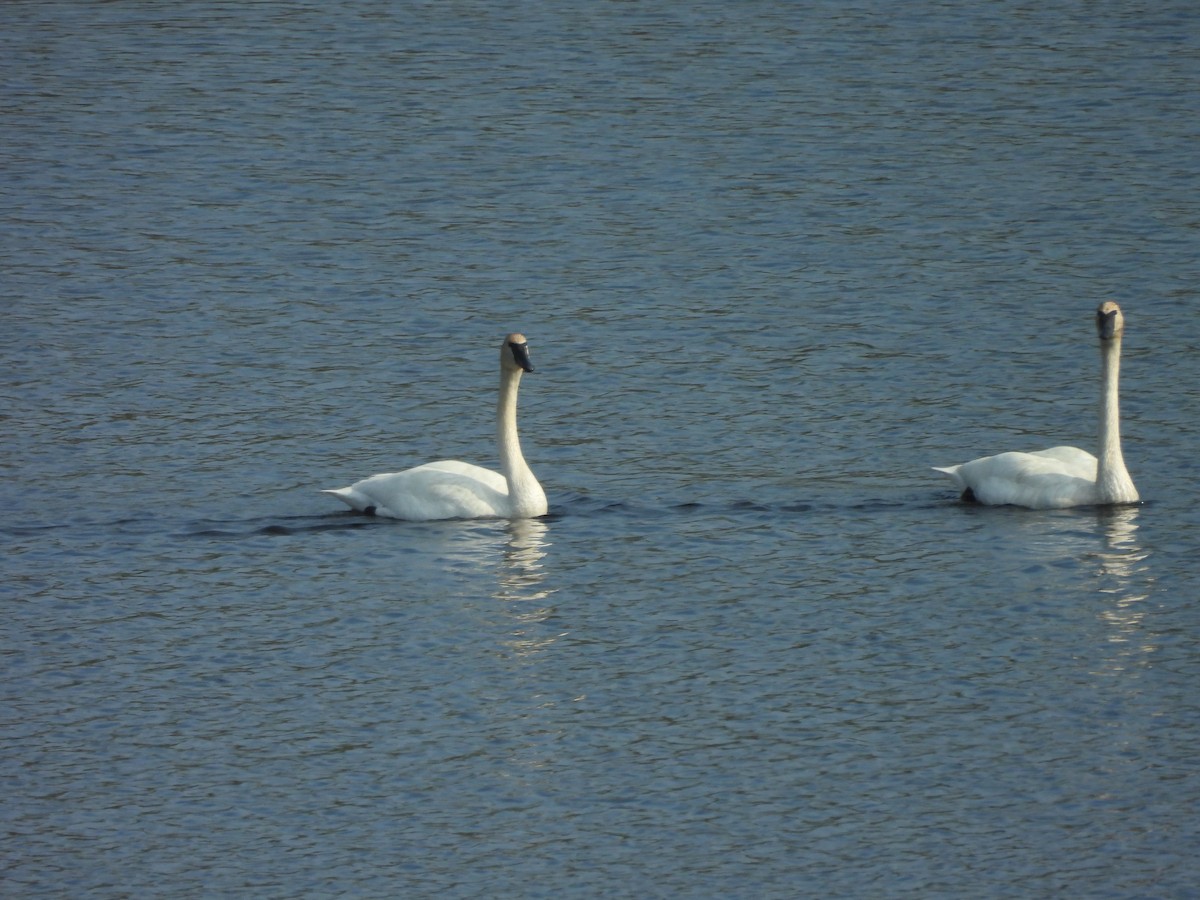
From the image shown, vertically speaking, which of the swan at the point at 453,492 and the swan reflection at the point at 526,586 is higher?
the swan at the point at 453,492

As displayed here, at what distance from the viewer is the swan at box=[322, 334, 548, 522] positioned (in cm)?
1372

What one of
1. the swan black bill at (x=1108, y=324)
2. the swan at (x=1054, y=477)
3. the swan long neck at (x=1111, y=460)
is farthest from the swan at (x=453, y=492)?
the swan black bill at (x=1108, y=324)

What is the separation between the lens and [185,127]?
903 inches

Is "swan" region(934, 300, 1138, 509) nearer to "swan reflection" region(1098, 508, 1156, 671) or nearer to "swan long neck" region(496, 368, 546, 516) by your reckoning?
"swan reflection" region(1098, 508, 1156, 671)

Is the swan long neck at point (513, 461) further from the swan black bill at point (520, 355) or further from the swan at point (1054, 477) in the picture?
the swan at point (1054, 477)

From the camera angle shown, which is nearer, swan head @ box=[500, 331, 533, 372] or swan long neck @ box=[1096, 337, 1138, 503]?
swan long neck @ box=[1096, 337, 1138, 503]

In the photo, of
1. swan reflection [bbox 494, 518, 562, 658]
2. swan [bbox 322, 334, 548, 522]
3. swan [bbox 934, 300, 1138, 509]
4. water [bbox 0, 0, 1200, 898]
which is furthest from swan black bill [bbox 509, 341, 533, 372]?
swan [bbox 934, 300, 1138, 509]

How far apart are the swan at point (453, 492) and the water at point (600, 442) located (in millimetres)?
160

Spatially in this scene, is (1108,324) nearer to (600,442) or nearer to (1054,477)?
(1054,477)

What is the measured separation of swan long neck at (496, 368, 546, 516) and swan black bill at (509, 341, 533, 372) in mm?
94

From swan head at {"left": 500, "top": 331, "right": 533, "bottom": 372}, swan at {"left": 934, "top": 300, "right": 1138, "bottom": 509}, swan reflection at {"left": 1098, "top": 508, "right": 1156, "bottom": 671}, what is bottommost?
swan reflection at {"left": 1098, "top": 508, "right": 1156, "bottom": 671}

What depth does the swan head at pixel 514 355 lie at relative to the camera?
14453 mm

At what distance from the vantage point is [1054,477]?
1379 cm

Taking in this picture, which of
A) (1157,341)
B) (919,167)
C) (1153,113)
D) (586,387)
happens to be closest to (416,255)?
(586,387)
